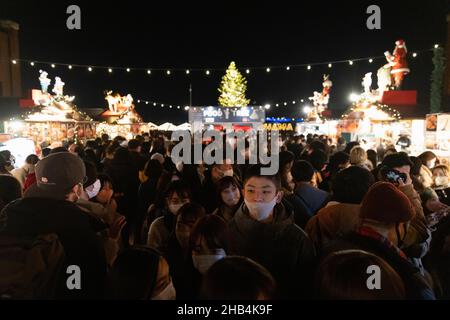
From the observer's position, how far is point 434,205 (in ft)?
14.7

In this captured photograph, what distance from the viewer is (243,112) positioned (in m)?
35.4

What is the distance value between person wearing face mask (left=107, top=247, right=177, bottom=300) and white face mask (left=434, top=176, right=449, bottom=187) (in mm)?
5481

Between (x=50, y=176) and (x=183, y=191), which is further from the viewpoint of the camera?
(x=183, y=191)

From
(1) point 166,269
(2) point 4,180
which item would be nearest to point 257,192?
(1) point 166,269

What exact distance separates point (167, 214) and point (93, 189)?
1122mm

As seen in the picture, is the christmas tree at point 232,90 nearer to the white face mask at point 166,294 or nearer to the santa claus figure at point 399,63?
the santa claus figure at point 399,63

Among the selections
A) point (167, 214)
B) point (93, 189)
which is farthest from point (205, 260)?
point (93, 189)

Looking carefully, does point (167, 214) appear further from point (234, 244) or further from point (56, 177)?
point (56, 177)

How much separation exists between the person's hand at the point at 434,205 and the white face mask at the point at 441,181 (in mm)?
1834

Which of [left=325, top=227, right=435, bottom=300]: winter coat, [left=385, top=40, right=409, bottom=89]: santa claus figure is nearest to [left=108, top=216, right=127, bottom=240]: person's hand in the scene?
[left=325, top=227, right=435, bottom=300]: winter coat

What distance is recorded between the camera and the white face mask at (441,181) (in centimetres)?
610

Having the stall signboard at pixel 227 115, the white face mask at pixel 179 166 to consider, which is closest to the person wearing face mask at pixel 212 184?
the white face mask at pixel 179 166

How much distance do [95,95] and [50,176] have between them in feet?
231

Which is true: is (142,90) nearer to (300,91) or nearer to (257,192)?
(300,91)
